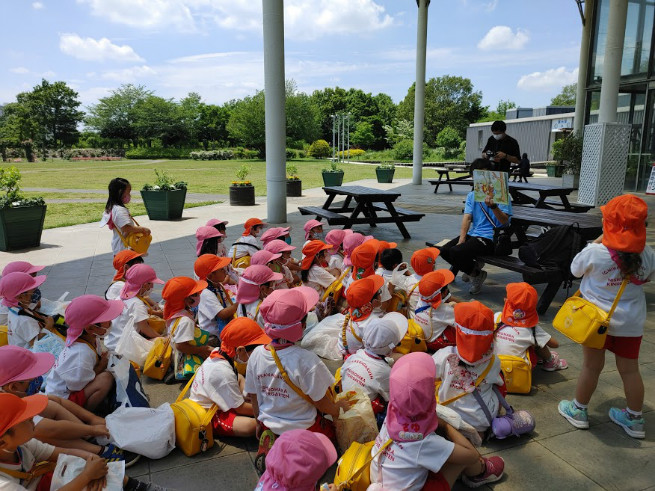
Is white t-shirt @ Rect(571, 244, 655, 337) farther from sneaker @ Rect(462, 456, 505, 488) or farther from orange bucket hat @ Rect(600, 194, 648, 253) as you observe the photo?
sneaker @ Rect(462, 456, 505, 488)

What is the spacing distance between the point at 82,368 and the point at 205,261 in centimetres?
153

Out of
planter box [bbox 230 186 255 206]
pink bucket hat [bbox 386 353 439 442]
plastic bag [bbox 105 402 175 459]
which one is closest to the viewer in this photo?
pink bucket hat [bbox 386 353 439 442]

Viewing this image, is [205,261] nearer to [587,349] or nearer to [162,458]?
[162,458]

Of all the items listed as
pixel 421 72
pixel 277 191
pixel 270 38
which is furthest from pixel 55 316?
pixel 421 72

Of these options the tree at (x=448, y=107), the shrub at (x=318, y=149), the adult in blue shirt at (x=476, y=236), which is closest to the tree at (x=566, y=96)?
the tree at (x=448, y=107)

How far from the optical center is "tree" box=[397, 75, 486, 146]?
209 ft

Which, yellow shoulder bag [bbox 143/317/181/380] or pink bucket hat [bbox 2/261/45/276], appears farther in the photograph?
pink bucket hat [bbox 2/261/45/276]

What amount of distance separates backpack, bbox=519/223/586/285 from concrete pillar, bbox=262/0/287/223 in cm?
647

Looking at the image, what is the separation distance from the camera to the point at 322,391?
9.11ft

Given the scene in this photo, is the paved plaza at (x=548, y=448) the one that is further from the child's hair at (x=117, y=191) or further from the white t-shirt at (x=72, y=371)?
the child's hair at (x=117, y=191)

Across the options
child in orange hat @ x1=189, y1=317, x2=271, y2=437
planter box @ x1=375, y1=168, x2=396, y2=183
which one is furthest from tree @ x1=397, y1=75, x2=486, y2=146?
child in orange hat @ x1=189, y1=317, x2=271, y2=437

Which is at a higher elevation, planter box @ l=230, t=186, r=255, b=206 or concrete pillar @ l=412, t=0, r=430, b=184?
concrete pillar @ l=412, t=0, r=430, b=184

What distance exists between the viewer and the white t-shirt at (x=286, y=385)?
2.75 metres

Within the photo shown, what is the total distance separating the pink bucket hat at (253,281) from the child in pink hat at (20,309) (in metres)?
1.52
